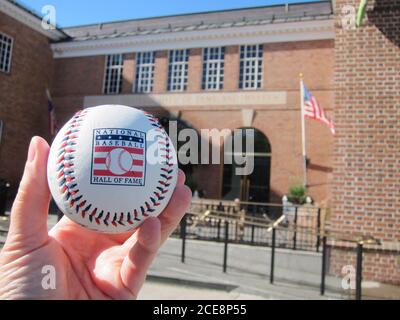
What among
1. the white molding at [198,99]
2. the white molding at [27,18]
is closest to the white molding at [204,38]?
the white molding at [27,18]

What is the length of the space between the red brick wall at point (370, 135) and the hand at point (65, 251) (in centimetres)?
696

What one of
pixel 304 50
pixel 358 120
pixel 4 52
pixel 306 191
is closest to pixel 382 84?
pixel 358 120

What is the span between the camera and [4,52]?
72.3 ft

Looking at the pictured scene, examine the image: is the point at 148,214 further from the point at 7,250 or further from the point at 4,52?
the point at 4,52

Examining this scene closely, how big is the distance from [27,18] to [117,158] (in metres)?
23.6

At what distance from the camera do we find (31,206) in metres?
1.83

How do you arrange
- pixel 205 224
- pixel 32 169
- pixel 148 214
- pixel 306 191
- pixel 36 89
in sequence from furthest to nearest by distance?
pixel 36 89
pixel 306 191
pixel 205 224
pixel 148 214
pixel 32 169

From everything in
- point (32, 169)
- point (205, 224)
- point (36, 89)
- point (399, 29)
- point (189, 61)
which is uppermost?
point (189, 61)

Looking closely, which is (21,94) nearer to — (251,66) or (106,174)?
(251,66)

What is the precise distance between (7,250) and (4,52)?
2323cm

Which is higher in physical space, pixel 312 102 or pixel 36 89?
pixel 36 89

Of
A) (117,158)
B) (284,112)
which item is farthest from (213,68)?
(117,158)

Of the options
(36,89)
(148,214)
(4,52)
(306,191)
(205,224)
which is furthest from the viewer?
(36,89)

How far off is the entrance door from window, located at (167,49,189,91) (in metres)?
5.23
